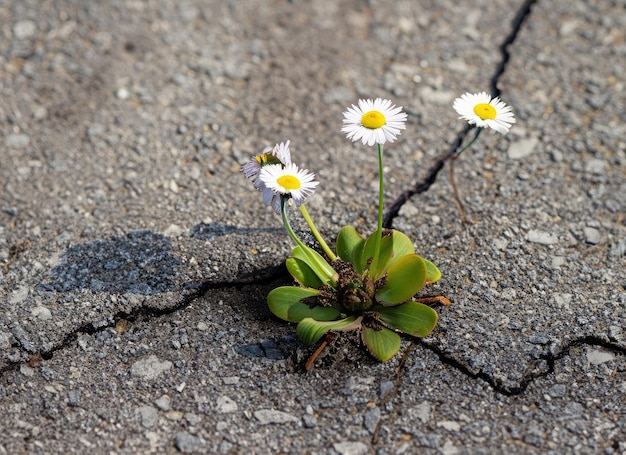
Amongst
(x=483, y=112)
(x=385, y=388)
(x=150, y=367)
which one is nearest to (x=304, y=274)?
(x=385, y=388)

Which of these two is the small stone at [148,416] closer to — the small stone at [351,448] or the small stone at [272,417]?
the small stone at [272,417]

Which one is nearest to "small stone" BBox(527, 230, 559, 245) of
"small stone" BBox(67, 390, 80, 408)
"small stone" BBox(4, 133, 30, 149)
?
"small stone" BBox(67, 390, 80, 408)

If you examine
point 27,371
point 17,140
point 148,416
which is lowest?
point 27,371

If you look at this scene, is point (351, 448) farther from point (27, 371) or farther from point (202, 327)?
point (27, 371)

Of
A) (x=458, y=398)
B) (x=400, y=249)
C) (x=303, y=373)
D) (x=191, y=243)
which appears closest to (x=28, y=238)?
(x=191, y=243)

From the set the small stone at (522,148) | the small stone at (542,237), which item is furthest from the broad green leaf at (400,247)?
the small stone at (522,148)

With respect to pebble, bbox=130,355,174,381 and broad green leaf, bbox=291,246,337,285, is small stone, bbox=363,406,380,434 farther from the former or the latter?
pebble, bbox=130,355,174,381

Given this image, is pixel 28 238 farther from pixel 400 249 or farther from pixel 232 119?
pixel 400 249

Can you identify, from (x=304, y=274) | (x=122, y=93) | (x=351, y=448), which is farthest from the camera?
(x=122, y=93)
